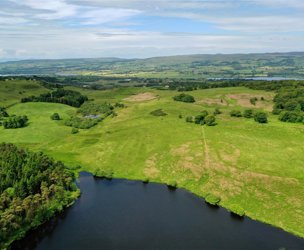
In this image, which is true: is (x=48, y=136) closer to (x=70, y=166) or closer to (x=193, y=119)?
(x=70, y=166)

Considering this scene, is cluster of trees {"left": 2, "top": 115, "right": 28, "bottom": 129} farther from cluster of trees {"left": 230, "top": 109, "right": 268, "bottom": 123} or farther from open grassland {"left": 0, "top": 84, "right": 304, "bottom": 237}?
cluster of trees {"left": 230, "top": 109, "right": 268, "bottom": 123}

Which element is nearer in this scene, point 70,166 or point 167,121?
point 70,166

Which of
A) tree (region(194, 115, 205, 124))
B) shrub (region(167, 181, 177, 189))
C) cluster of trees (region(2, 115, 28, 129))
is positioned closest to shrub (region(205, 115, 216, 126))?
tree (region(194, 115, 205, 124))

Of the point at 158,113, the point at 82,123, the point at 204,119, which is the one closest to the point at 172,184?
the point at 204,119

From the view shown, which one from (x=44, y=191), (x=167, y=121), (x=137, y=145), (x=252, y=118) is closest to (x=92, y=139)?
(x=137, y=145)

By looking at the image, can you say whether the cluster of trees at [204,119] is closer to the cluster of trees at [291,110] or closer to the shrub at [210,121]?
the shrub at [210,121]

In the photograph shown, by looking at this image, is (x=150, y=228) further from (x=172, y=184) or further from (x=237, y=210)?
(x=172, y=184)
